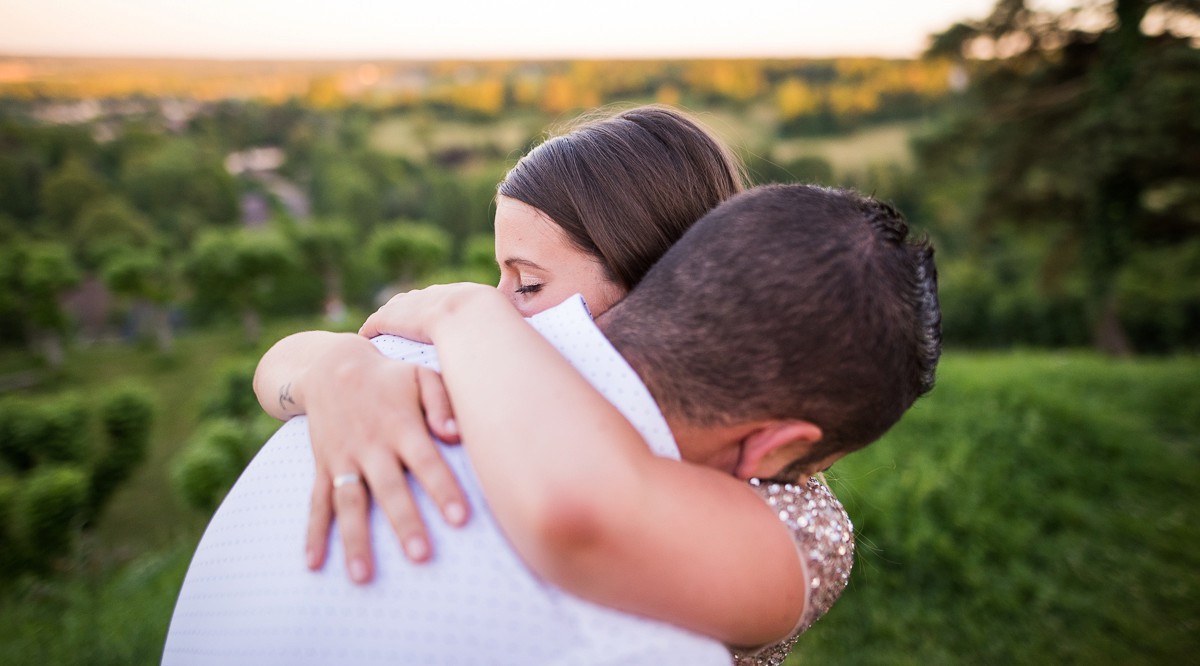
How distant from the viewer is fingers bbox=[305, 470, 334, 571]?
0.97m

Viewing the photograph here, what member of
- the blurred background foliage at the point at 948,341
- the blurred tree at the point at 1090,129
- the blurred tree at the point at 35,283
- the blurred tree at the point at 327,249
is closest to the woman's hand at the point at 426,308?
the blurred background foliage at the point at 948,341

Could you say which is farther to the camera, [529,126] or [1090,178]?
[529,126]

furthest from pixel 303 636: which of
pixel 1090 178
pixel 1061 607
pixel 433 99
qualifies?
pixel 433 99

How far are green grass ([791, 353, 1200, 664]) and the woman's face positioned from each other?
269 cm

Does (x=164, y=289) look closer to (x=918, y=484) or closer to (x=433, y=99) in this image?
(x=918, y=484)

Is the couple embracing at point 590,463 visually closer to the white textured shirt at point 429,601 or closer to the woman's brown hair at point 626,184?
the white textured shirt at point 429,601

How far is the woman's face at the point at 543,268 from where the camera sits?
1633 mm

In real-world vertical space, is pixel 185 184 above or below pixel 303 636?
below

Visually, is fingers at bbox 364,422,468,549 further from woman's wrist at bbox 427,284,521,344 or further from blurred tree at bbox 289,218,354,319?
blurred tree at bbox 289,218,354,319

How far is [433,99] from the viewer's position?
3201 inches

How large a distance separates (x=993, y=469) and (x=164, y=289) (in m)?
38.6

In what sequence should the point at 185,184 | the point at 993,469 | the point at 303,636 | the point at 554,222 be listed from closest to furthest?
1. the point at 303,636
2. the point at 554,222
3. the point at 993,469
4. the point at 185,184

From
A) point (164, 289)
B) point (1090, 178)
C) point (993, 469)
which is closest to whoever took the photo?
point (993, 469)

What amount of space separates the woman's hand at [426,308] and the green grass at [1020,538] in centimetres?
312
